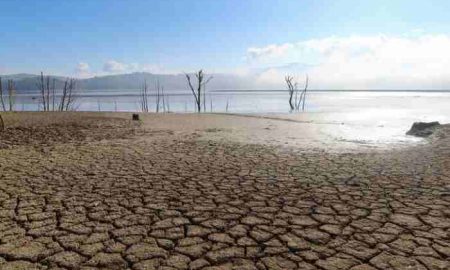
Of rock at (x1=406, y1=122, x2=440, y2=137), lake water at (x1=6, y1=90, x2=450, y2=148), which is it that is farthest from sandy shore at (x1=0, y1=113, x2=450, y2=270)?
lake water at (x1=6, y1=90, x2=450, y2=148)

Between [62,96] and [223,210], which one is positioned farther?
[62,96]

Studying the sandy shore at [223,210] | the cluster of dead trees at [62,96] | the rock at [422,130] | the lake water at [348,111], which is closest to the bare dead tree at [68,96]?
the cluster of dead trees at [62,96]

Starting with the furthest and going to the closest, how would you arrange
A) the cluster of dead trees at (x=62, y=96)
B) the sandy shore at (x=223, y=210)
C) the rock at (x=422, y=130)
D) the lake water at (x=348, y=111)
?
the cluster of dead trees at (x=62, y=96)
the lake water at (x=348, y=111)
the rock at (x=422, y=130)
the sandy shore at (x=223, y=210)

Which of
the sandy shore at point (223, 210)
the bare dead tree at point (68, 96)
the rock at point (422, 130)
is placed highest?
the bare dead tree at point (68, 96)

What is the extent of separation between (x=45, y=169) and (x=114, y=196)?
2.24 m

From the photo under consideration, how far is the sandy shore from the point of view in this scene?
3176 millimetres

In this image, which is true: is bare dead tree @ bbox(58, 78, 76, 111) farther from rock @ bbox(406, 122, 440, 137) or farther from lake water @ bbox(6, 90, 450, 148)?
rock @ bbox(406, 122, 440, 137)

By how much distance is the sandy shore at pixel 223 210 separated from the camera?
3.18 m

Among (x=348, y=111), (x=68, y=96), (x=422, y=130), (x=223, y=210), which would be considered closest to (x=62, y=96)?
(x=68, y=96)

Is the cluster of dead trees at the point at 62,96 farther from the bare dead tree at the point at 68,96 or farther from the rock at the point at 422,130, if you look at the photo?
the rock at the point at 422,130

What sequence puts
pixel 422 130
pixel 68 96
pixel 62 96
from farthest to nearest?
pixel 62 96 → pixel 68 96 → pixel 422 130

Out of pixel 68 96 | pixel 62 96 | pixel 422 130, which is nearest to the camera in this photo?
pixel 422 130

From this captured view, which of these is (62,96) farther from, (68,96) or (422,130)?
(422,130)

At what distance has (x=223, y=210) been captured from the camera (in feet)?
14.1
